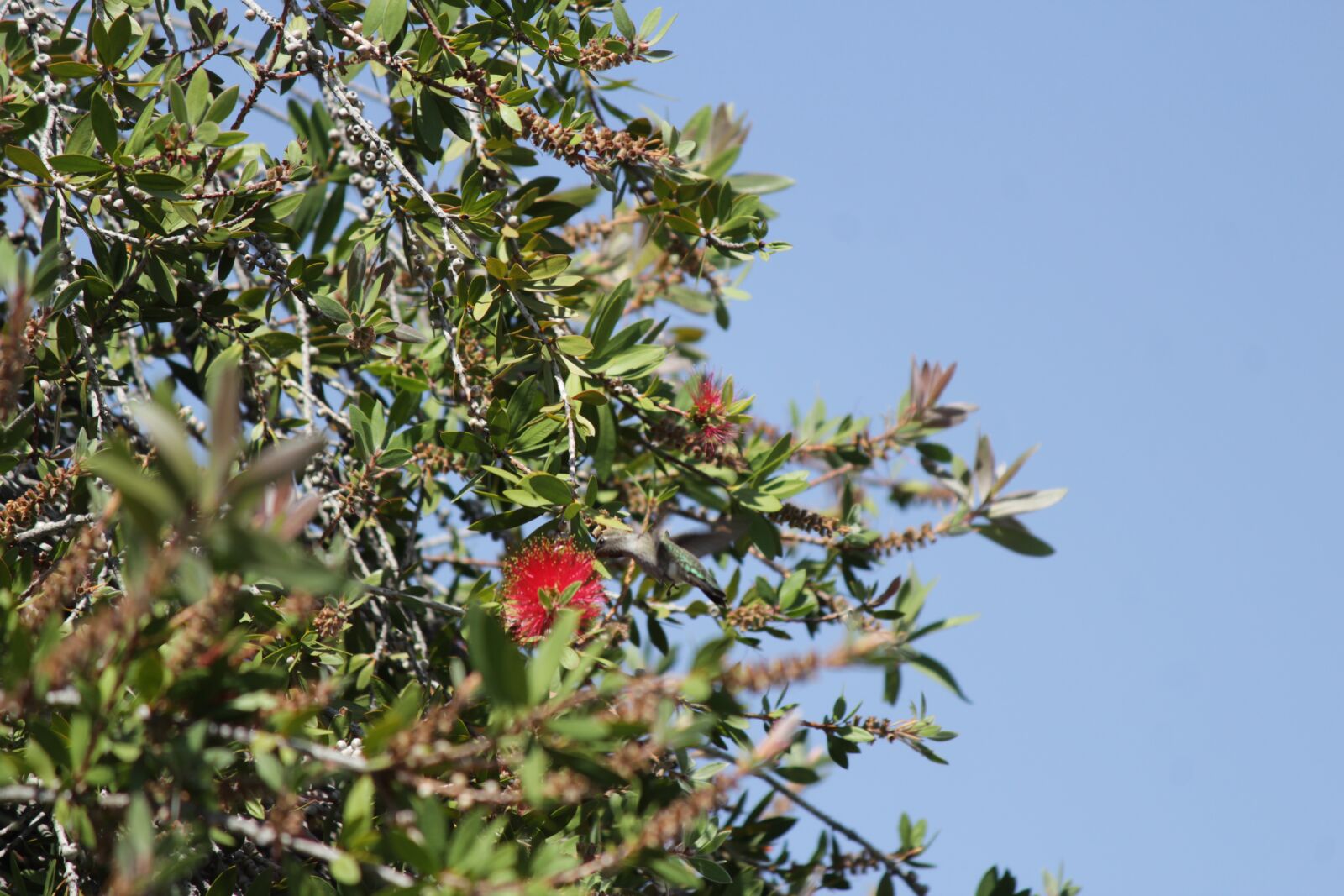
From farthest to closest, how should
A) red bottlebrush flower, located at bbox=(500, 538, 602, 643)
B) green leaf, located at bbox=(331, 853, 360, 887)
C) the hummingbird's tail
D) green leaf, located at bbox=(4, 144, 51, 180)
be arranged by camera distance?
the hummingbird's tail, green leaf, located at bbox=(4, 144, 51, 180), red bottlebrush flower, located at bbox=(500, 538, 602, 643), green leaf, located at bbox=(331, 853, 360, 887)

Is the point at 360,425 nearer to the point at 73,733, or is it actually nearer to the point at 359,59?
the point at 359,59

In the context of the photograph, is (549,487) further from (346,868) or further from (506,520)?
(346,868)

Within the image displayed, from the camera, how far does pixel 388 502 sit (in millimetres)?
2166

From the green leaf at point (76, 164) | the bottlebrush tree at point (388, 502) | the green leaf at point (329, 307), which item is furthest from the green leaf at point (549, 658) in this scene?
the green leaf at point (76, 164)

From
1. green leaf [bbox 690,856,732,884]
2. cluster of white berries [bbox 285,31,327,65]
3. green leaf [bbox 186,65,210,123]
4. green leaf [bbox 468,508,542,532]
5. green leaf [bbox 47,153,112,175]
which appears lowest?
green leaf [bbox 690,856,732,884]

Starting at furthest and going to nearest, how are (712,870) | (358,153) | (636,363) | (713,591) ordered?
(358,153), (636,363), (713,591), (712,870)

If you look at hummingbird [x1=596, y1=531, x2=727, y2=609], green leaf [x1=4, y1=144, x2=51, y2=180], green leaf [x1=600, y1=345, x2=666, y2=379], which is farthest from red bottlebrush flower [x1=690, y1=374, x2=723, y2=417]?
green leaf [x1=4, y1=144, x2=51, y2=180]

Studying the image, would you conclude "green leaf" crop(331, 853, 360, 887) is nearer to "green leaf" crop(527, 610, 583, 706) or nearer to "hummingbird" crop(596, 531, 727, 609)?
"green leaf" crop(527, 610, 583, 706)

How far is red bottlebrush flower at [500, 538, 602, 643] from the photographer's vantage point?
5.24 ft

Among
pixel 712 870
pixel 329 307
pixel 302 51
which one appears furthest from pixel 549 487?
pixel 302 51

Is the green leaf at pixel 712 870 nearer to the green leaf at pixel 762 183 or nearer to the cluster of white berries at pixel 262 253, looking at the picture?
the cluster of white berries at pixel 262 253

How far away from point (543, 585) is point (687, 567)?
249 mm

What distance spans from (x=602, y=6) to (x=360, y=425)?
0.90 meters

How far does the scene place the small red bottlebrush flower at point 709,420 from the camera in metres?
2.00
